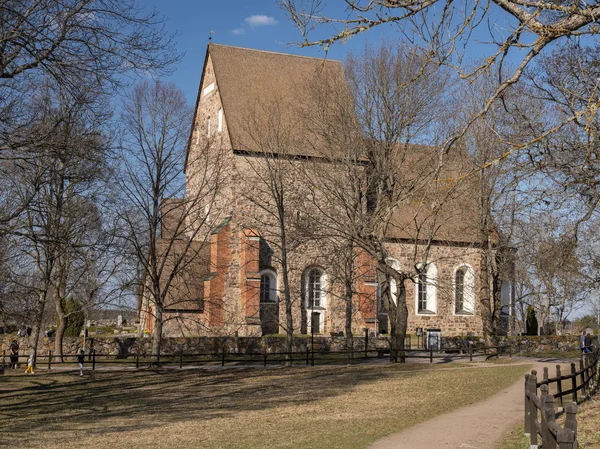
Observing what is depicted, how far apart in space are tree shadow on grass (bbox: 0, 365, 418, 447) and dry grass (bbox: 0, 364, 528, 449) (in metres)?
0.03

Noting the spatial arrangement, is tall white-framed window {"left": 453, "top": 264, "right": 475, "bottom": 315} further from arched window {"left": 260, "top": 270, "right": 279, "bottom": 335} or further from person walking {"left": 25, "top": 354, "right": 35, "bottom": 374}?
person walking {"left": 25, "top": 354, "right": 35, "bottom": 374}

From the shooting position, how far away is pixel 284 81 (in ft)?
134

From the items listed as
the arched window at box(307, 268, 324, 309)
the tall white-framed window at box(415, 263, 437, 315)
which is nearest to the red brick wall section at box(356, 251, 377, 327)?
the arched window at box(307, 268, 324, 309)

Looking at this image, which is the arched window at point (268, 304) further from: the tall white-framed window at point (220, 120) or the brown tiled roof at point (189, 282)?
the tall white-framed window at point (220, 120)

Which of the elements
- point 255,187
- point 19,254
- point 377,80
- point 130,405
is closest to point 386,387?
point 130,405

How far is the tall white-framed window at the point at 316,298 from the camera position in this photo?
3900cm

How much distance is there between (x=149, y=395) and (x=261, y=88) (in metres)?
→ 23.2

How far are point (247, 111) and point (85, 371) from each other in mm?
17320

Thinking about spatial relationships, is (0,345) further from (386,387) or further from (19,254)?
(386,387)

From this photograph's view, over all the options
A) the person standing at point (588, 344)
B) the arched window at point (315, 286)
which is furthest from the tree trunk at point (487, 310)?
the arched window at point (315, 286)

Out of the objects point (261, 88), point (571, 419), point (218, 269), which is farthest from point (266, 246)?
point (571, 419)

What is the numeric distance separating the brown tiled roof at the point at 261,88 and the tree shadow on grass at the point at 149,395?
12.2 m

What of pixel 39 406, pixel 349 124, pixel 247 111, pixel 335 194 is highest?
pixel 247 111

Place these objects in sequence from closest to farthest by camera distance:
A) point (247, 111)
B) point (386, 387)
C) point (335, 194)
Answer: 1. point (386, 387)
2. point (335, 194)
3. point (247, 111)
